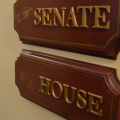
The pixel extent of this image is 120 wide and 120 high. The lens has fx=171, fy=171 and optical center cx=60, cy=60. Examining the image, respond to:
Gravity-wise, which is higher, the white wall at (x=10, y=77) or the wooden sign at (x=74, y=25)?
the wooden sign at (x=74, y=25)

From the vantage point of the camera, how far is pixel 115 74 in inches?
20.2

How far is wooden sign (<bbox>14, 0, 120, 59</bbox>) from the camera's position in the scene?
491mm

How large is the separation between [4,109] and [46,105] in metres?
0.44

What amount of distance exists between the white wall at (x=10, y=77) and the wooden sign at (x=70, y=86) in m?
0.07

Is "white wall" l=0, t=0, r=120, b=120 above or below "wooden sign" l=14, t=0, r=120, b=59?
below

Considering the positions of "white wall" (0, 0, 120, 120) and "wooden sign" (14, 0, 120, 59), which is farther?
"white wall" (0, 0, 120, 120)

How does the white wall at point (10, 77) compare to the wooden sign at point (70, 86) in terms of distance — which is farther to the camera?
the white wall at point (10, 77)

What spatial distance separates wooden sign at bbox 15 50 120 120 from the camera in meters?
0.52

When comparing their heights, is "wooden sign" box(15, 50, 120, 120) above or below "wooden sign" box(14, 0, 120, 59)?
below

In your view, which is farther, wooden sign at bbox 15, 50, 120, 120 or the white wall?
the white wall

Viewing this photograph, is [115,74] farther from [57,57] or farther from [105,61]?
[57,57]

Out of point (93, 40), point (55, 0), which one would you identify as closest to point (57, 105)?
point (93, 40)

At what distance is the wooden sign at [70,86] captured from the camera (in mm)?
517

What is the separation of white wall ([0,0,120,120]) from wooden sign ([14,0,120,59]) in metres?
0.09
